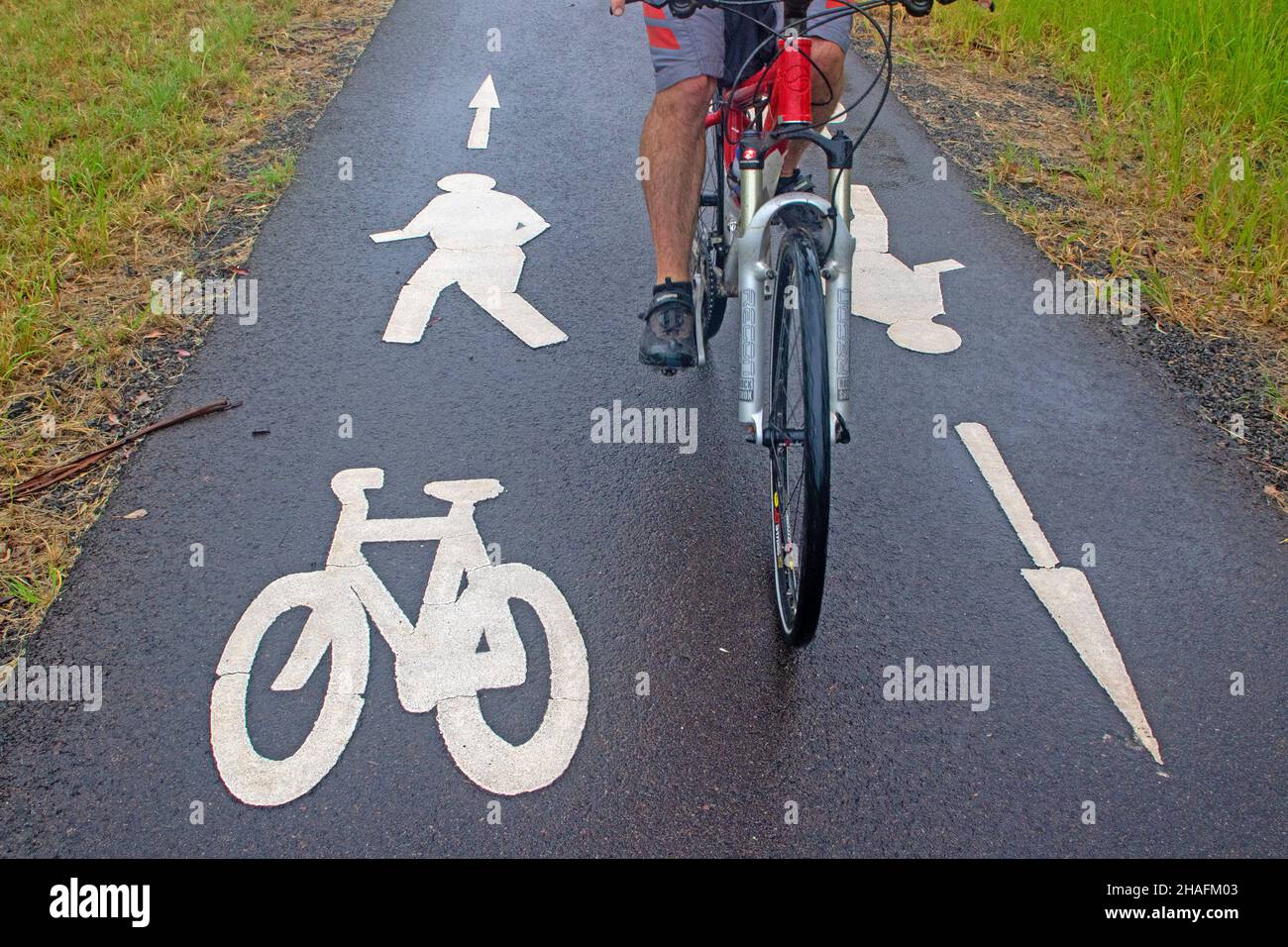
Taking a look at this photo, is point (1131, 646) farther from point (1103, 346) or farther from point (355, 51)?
point (355, 51)

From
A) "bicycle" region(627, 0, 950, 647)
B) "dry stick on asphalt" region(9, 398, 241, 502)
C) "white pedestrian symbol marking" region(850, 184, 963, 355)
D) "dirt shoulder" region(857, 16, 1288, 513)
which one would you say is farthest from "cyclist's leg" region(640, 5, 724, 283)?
"dirt shoulder" region(857, 16, 1288, 513)

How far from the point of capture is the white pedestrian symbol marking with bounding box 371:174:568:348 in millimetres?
4918

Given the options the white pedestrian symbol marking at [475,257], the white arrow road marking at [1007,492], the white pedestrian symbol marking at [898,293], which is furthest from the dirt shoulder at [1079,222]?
the white pedestrian symbol marking at [475,257]

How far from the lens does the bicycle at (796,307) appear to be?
109 inches

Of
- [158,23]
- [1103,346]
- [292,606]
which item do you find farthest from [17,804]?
[158,23]

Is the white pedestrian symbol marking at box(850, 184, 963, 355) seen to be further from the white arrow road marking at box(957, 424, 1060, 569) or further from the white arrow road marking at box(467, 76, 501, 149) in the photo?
the white arrow road marking at box(467, 76, 501, 149)

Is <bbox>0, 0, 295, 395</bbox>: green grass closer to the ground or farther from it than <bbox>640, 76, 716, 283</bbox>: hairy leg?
closer to the ground

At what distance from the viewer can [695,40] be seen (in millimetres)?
3561

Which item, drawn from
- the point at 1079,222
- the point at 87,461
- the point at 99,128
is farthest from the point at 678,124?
the point at 99,128

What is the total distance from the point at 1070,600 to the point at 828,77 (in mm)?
1829

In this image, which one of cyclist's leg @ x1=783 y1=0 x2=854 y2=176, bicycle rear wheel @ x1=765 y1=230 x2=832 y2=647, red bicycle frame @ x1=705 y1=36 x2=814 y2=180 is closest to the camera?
bicycle rear wheel @ x1=765 y1=230 x2=832 y2=647

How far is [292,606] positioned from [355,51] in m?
6.01

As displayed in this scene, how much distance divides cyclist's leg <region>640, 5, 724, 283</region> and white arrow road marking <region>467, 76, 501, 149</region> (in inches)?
126

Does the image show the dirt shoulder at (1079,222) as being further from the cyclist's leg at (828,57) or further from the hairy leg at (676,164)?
the hairy leg at (676,164)
